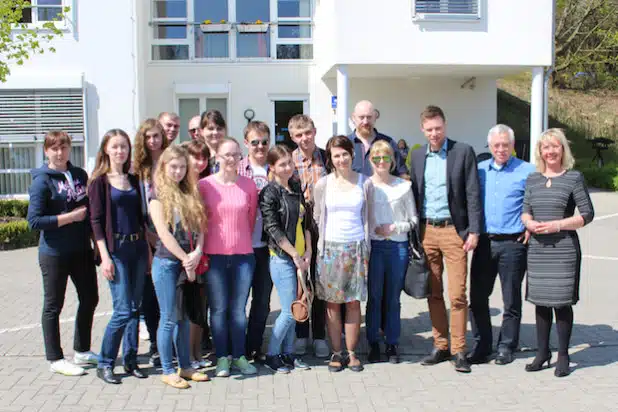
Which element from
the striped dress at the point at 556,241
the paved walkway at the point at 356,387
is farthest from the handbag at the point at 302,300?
the striped dress at the point at 556,241

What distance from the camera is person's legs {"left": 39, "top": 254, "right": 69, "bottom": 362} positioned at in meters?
5.00

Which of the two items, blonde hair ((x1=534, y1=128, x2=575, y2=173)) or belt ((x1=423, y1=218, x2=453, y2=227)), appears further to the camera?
belt ((x1=423, y1=218, x2=453, y2=227))

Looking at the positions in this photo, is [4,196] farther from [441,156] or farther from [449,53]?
[441,156]

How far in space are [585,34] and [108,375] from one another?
25.4m

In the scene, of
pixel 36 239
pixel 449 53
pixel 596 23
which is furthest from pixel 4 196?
pixel 596 23

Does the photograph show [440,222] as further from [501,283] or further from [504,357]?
[504,357]

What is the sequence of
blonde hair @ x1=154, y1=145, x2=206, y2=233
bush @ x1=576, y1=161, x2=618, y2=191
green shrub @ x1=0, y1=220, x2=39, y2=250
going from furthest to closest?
bush @ x1=576, y1=161, x2=618, y2=191 < green shrub @ x1=0, y1=220, x2=39, y2=250 < blonde hair @ x1=154, y1=145, x2=206, y2=233

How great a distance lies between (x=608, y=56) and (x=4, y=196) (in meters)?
23.1

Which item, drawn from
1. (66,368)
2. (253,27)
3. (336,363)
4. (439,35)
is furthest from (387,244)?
(253,27)

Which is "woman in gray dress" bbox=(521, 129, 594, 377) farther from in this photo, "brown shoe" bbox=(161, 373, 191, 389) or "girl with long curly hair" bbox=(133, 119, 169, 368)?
"girl with long curly hair" bbox=(133, 119, 169, 368)

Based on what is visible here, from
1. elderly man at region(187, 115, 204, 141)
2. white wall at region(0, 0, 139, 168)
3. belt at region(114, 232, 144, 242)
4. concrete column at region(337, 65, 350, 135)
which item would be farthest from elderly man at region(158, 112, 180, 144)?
white wall at region(0, 0, 139, 168)

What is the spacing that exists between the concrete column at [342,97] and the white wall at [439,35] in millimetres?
356

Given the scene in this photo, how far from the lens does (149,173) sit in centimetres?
517

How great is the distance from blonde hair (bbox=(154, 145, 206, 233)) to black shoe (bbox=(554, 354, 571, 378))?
300cm
